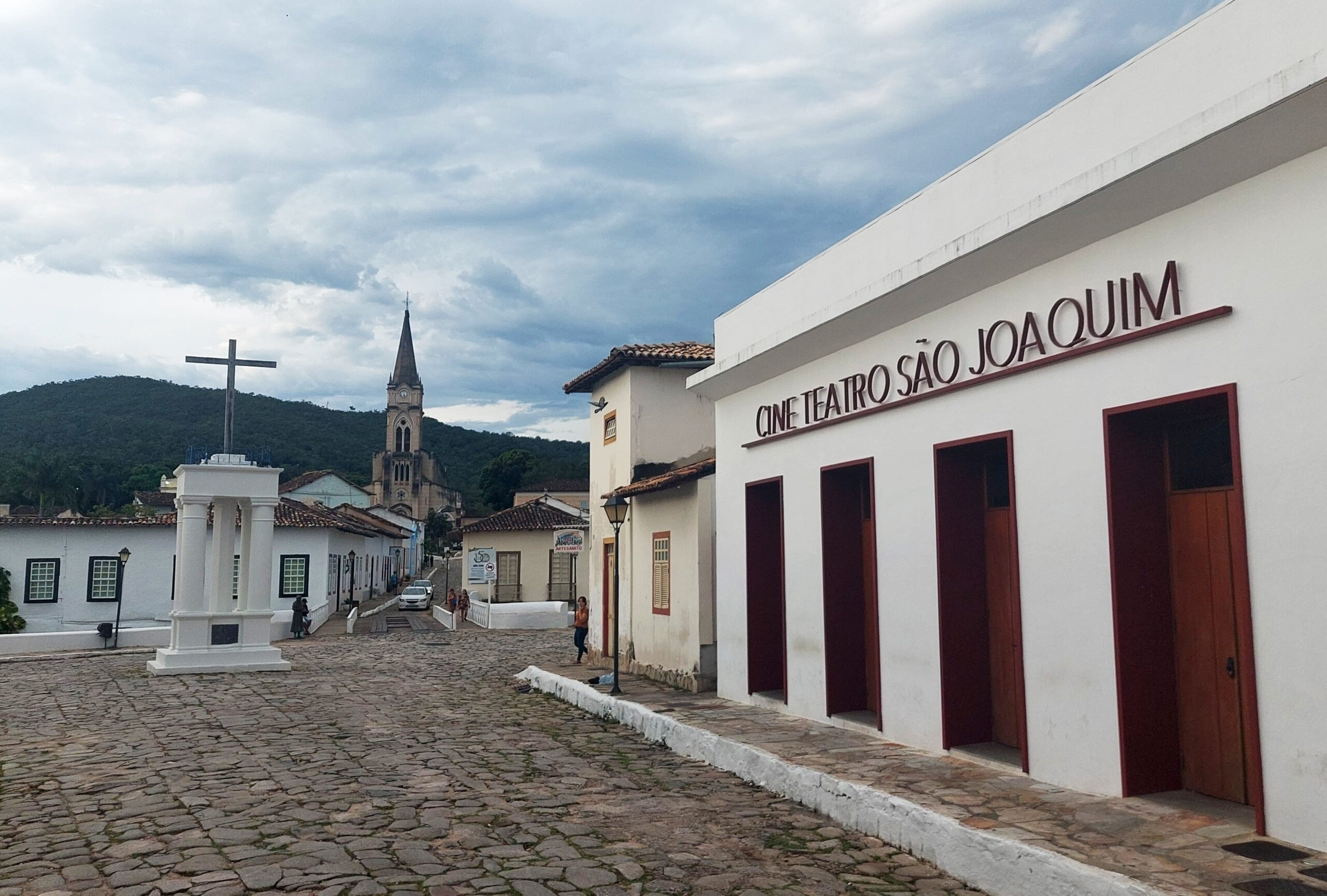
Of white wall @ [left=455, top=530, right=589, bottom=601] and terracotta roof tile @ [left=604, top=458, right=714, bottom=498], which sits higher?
terracotta roof tile @ [left=604, top=458, right=714, bottom=498]

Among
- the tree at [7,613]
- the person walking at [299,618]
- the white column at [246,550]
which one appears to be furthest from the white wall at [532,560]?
the white column at [246,550]

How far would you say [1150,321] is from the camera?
6.05 metres

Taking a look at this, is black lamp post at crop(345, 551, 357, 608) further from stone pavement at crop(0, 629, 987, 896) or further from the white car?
stone pavement at crop(0, 629, 987, 896)

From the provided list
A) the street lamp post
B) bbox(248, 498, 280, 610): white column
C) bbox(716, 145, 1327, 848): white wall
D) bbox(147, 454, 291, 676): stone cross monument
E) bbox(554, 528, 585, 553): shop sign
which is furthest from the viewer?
the street lamp post

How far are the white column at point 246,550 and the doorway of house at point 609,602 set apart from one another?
6929mm

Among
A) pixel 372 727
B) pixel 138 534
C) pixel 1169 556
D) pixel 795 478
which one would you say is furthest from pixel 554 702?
pixel 138 534

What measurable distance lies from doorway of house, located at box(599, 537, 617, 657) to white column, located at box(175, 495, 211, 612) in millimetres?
7409

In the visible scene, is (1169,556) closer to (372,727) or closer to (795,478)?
(795,478)

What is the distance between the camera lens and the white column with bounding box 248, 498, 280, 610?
19.5 metres

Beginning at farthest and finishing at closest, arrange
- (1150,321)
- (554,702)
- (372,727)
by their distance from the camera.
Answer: (554,702) → (372,727) → (1150,321)

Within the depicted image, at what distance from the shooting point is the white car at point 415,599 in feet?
147

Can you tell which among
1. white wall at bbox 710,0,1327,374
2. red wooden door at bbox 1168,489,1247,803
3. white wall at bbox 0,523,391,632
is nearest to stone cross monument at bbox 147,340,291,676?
white wall at bbox 0,523,391,632

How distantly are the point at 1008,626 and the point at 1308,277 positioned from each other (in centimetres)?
367

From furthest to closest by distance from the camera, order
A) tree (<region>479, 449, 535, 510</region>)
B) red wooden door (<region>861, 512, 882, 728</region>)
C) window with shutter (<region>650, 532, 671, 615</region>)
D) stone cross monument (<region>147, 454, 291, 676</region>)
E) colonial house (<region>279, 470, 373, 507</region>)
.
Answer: tree (<region>479, 449, 535, 510</region>)
colonial house (<region>279, 470, 373, 507</region>)
stone cross monument (<region>147, 454, 291, 676</region>)
window with shutter (<region>650, 532, 671, 615</region>)
red wooden door (<region>861, 512, 882, 728</region>)
